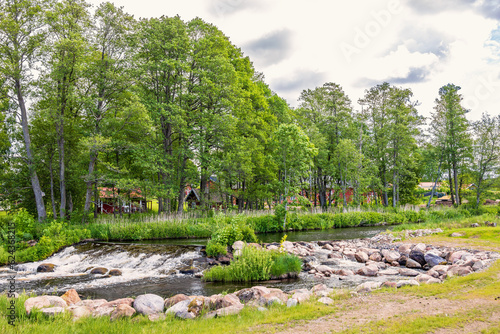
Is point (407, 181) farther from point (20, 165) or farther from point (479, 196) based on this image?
point (20, 165)

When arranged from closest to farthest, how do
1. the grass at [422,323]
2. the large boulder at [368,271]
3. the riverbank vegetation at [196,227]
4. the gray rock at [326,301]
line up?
the grass at [422,323], the gray rock at [326,301], the large boulder at [368,271], the riverbank vegetation at [196,227]

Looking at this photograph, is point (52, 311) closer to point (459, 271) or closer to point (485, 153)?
point (459, 271)

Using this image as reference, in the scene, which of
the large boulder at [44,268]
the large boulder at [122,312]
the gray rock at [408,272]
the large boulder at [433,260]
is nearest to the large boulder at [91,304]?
the large boulder at [122,312]

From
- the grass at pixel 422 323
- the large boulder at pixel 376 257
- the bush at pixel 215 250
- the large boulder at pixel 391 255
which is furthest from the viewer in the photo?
the bush at pixel 215 250

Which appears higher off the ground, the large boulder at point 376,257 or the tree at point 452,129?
the tree at point 452,129

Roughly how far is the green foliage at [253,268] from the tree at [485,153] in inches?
1365

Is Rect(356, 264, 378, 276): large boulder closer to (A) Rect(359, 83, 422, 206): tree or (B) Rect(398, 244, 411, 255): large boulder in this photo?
(B) Rect(398, 244, 411, 255): large boulder

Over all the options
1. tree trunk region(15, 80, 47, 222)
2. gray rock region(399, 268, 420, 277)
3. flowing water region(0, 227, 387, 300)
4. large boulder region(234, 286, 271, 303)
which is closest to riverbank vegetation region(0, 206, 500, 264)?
flowing water region(0, 227, 387, 300)

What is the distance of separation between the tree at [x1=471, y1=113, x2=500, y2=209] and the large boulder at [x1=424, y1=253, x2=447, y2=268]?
Answer: 29.9 meters

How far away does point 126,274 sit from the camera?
11.9 metres

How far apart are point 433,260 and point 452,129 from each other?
3388cm

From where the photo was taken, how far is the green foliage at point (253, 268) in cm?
1048

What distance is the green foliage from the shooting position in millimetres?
10484

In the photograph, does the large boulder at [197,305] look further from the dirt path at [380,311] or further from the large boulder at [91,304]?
the large boulder at [91,304]
